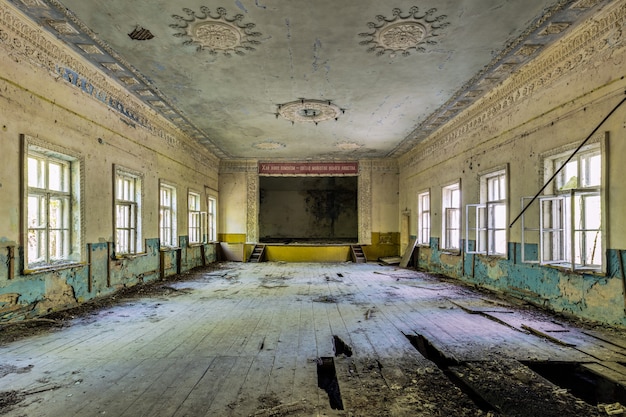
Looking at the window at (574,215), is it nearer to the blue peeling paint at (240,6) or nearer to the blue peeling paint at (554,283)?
the blue peeling paint at (554,283)

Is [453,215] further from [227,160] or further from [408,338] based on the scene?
[227,160]

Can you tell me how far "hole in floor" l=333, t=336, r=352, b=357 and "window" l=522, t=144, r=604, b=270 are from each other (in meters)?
2.98

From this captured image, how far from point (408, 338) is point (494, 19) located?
12.5 feet

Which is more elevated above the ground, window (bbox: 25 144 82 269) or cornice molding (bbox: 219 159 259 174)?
cornice molding (bbox: 219 159 259 174)

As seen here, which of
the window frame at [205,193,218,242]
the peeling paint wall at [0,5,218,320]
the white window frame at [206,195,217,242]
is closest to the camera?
the peeling paint wall at [0,5,218,320]

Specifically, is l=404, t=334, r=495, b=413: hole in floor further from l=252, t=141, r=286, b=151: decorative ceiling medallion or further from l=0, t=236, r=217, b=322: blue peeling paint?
l=252, t=141, r=286, b=151: decorative ceiling medallion

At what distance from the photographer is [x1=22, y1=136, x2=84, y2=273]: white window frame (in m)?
4.89

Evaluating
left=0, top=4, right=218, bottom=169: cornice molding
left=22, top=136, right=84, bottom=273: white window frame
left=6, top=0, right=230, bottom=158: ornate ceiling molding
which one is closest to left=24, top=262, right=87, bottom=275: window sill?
left=22, top=136, right=84, bottom=273: white window frame

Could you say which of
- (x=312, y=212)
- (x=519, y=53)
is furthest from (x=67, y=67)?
(x=312, y=212)

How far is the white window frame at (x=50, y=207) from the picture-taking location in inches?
193

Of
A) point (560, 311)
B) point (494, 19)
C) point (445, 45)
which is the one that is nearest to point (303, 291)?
point (560, 311)

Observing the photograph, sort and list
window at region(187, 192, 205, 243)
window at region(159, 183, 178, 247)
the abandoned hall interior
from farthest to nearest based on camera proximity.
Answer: window at region(187, 192, 205, 243) < window at region(159, 183, 178, 247) < the abandoned hall interior

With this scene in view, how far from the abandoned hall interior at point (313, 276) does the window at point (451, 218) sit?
0.75 ft

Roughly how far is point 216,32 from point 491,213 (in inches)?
230
